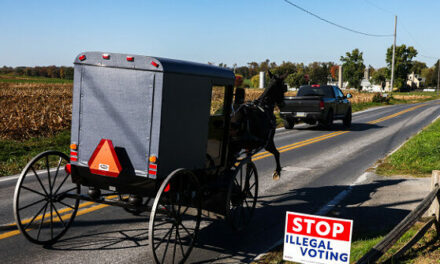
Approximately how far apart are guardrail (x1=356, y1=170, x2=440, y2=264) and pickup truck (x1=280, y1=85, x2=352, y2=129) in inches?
571

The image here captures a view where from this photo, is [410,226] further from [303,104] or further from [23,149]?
[303,104]

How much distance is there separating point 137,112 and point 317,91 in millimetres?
17938

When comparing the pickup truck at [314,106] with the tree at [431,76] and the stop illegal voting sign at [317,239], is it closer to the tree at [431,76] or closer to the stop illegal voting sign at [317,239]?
the stop illegal voting sign at [317,239]

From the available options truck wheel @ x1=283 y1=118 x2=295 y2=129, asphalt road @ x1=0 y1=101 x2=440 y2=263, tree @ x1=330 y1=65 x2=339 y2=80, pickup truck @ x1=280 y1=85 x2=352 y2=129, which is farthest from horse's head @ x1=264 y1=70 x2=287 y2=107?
tree @ x1=330 y1=65 x2=339 y2=80

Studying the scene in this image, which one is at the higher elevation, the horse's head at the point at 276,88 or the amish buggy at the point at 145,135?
the horse's head at the point at 276,88

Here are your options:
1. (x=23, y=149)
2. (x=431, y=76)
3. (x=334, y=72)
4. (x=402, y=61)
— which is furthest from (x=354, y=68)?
(x=23, y=149)

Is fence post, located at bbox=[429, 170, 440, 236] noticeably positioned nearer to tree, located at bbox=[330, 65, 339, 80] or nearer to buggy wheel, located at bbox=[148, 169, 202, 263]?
buggy wheel, located at bbox=[148, 169, 202, 263]

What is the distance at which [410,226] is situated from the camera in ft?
16.1

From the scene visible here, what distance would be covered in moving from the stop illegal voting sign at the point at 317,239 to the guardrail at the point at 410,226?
1.87 ft

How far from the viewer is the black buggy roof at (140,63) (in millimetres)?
4531

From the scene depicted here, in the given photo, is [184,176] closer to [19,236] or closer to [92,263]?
[92,263]

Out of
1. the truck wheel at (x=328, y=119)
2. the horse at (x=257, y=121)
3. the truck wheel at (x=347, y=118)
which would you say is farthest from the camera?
the truck wheel at (x=347, y=118)

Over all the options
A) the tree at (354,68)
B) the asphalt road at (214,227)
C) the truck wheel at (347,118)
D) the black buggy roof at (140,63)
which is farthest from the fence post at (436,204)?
the tree at (354,68)

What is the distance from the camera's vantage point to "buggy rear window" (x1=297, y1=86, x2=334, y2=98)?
21384mm
